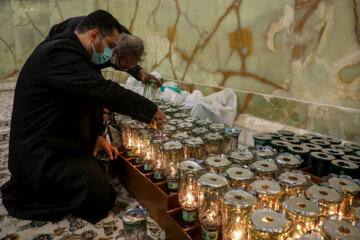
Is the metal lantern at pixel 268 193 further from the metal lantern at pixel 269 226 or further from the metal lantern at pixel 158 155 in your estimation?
the metal lantern at pixel 158 155

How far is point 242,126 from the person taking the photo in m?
3.30

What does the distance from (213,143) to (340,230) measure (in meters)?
1.11

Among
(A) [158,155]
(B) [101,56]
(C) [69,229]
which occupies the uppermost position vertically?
(B) [101,56]

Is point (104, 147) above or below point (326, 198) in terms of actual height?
below

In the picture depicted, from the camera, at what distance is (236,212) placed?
114cm

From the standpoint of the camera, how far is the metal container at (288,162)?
5.29 ft

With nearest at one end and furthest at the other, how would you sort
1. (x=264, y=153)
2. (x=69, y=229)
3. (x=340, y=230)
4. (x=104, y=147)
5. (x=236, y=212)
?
(x=340, y=230) < (x=236, y=212) < (x=264, y=153) < (x=69, y=229) < (x=104, y=147)

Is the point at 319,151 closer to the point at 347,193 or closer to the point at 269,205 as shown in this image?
the point at 347,193

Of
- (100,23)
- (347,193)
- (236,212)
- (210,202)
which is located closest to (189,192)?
(210,202)

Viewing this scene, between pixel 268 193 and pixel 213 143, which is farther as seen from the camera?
pixel 213 143

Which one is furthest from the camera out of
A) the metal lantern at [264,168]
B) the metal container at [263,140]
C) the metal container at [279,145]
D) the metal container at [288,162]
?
the metal container at [263,140]

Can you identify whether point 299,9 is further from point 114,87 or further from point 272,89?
point 114,87

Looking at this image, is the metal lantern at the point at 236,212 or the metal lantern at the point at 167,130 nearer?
the metal lantern at the point at 236,212

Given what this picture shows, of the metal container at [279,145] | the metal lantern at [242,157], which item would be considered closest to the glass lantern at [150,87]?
the metal container at [279,145]
